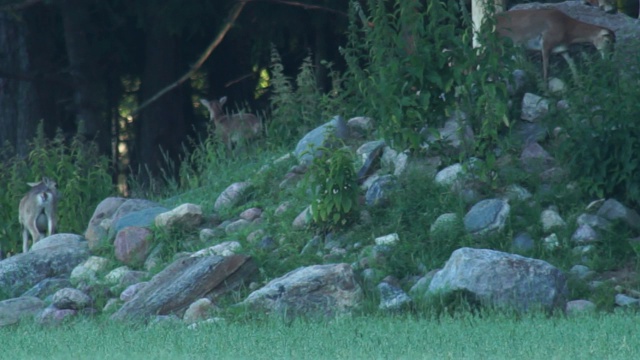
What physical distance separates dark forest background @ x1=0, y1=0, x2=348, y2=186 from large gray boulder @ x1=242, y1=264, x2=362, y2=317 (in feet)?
24.8

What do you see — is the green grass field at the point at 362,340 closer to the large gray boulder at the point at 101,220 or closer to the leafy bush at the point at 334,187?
the leafy bush at the point at 334,187

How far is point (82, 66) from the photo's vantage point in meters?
19.3

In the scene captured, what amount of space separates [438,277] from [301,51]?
37.8 ft

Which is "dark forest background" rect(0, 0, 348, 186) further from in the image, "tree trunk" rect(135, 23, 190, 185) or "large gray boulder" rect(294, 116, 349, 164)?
"large gray boulder" rect(294, 116, 349, 164)

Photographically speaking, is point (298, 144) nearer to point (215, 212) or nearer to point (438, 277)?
point (215, 212)

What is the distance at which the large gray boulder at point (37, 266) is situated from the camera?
523 inches

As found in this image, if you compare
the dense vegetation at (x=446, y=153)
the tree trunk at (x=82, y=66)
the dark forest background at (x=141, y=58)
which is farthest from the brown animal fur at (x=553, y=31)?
the tree trunk at (x=82, y=66)

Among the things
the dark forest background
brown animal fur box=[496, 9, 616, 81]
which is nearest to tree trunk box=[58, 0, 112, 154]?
the dark forest background

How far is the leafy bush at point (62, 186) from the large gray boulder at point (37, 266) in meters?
2.10

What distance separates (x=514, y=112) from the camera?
43.0 feet

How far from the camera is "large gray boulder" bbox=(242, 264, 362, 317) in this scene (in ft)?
32.5

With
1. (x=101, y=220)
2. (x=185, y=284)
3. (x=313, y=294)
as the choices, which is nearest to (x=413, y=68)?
(x=313, y=294)

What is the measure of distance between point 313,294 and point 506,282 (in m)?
1.57

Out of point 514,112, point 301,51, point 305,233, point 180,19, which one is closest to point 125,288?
point 305,233
